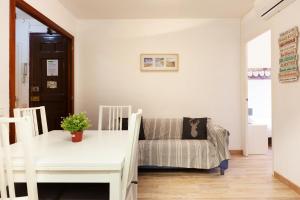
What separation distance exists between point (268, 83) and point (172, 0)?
10.5 ft

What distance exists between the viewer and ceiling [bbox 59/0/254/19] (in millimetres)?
3625

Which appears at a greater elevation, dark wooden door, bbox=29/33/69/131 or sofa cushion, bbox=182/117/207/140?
dark wooden door, bbox=29/33/69/131

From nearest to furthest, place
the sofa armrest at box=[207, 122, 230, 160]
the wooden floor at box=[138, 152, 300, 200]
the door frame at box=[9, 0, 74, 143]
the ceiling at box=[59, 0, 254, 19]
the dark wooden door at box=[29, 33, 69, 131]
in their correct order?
the door frame at box=[9, 0, 74, 143] → the wooden floor at box=[138, 152, 300, 200] → the sofa armrest at box=[207, 122, 230, 160] → the ceiling at box=[59, 0, 254, 19] → the dark wooden door at box=[29, 33, 69, 131]

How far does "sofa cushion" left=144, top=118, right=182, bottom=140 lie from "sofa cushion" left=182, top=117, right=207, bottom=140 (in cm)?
15

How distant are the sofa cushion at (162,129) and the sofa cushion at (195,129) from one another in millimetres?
152

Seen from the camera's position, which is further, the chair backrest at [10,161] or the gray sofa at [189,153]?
the gray sofa at [189,153]

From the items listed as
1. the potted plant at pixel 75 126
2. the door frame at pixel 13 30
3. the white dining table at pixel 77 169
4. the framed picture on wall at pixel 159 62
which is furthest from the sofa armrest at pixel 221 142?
the door frame at pixel 13 30

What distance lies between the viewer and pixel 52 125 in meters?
4.17

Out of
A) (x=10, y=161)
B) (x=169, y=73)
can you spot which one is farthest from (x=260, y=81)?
(x=10, y=161)

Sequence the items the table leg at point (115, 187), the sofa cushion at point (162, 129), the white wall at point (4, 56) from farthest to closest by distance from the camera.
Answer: the sofa cushion at point (162, 129), the white wall at point (4, 56), the table leg at point (115, 187)

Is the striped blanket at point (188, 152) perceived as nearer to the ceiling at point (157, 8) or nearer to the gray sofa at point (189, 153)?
the gray sofa at point (189, 153)

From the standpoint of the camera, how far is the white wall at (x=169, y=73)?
4430mm

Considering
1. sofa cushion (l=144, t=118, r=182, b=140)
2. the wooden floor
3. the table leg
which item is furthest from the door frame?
sofa cushion (l=144, t=118, r=182, b=140)

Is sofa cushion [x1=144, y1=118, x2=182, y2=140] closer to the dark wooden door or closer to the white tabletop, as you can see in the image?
the dark wooden door
